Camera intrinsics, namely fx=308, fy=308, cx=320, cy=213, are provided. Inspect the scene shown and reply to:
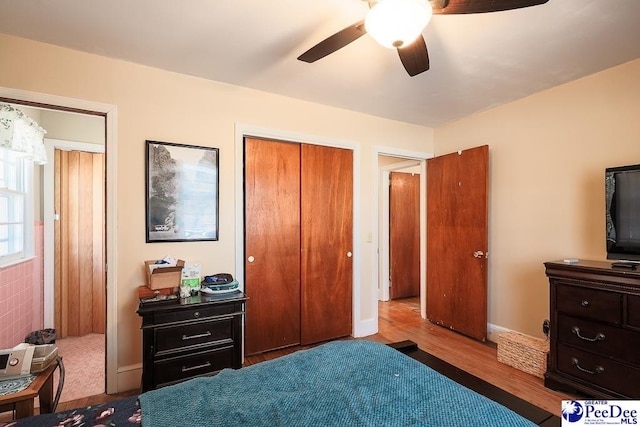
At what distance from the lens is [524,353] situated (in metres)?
2.59

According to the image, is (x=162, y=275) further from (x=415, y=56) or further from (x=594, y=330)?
(x=594, y=330)

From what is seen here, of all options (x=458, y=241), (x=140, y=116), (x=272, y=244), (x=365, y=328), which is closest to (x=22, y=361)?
(x=140, y=116)

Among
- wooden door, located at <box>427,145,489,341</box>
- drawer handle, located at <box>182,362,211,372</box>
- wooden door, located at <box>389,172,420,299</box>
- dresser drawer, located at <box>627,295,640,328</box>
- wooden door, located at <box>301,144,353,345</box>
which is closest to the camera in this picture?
dresser drawer, located at <box>627,295,640,328</box>

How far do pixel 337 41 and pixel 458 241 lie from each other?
2.65m

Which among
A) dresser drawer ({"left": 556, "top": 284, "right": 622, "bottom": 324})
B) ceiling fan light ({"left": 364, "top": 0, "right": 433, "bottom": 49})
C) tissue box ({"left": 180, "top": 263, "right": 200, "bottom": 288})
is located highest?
ceiling fan light ({"left": 364, "top": 0, "right": 433, "bottom": 49})

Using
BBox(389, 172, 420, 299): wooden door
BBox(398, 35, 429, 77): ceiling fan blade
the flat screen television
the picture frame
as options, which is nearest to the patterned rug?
the picture frame

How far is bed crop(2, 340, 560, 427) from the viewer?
102 centimetres

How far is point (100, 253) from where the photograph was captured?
11.3ft

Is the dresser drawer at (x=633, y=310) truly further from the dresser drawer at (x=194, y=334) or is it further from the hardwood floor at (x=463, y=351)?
the dresser drawer at (x=194, y=334)

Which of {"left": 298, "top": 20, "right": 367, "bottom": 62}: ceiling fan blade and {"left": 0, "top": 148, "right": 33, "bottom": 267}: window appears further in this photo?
{"left": 0, "top": 148, "right": 33, "bottom": 267}: window

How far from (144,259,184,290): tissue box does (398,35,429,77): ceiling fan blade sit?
2.03 meters

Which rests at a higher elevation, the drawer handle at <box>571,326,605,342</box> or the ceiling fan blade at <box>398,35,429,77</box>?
the ceiling fan blade at <box>398,35,429,77</box>

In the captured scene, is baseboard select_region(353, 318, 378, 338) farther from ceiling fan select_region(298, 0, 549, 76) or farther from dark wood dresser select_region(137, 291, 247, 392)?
ceiling fan select_region(298, 0, 549, 76)

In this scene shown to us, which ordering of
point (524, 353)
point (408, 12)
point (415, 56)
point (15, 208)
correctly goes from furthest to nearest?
point (15, 208), point (524, 353), point (415, 56), point (408, 12)
